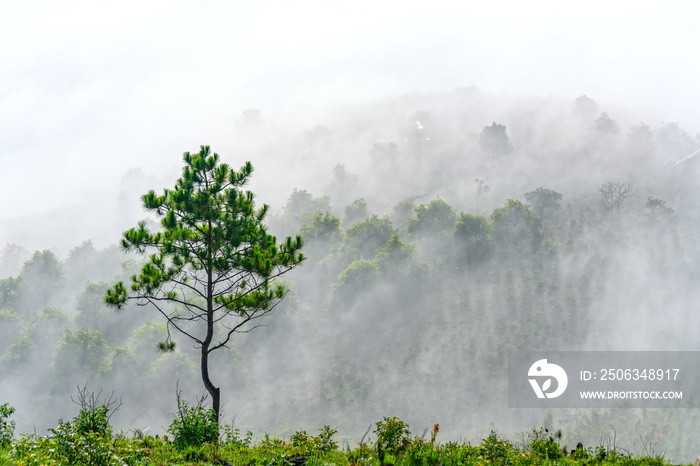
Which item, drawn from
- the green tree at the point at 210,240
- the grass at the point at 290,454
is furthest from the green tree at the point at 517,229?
the grass at the point at 290,454

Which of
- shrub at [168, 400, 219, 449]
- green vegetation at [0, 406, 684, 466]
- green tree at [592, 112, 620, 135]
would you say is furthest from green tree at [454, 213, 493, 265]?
green tree at [592, 112, 620, 135]

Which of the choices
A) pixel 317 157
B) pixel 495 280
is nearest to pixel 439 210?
pixel 495 280

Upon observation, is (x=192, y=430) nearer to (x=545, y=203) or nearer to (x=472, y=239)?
(x=472, y=239)

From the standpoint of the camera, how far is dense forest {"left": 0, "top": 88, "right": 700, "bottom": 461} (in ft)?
134

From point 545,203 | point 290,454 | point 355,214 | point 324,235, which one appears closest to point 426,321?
point 324,235

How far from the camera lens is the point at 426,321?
51125 millimetres

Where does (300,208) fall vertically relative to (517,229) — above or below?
above

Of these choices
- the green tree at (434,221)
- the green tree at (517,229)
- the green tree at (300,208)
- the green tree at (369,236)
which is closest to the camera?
the green tree at (517,229)

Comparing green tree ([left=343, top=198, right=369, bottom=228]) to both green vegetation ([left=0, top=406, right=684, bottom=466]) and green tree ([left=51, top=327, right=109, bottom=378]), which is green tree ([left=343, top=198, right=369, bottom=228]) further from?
green vegetation ([left=0, top=406, right=684, bottom=466])

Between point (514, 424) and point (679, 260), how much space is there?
1313 inches

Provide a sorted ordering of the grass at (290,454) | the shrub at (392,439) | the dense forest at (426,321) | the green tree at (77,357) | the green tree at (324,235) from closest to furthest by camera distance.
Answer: the grass at (290,454)
the shrub at (392,439)
the dense forest at (426,321)
the green tree at (77,357)
the green tree at (324,235)

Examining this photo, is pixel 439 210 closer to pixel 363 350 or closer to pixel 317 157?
pixel 363 350

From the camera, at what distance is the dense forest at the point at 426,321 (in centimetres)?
4078

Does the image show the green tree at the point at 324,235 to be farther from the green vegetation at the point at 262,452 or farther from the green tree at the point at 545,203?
the green vegetation at the point at 262,452
